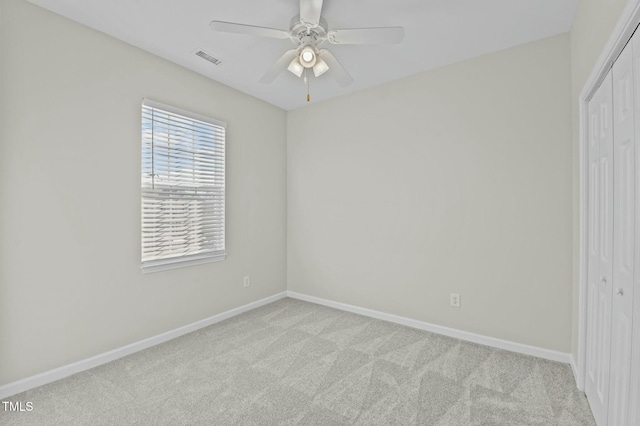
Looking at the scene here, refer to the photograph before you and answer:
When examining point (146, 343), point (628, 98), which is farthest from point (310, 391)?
point (628, 98)

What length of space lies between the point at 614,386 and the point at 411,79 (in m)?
2.84

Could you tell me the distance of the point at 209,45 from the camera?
2545 mm

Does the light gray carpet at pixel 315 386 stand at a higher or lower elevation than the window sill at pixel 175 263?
lower

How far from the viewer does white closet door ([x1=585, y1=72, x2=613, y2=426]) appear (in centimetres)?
154

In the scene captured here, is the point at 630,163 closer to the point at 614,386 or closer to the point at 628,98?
the point at 628,98

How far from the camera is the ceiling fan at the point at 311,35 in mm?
1791

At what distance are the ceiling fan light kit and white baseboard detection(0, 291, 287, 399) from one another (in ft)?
8.16

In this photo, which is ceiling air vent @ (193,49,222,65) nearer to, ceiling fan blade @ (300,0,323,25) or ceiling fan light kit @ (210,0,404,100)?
ceiling fan light kit @ (210,0,404,100)

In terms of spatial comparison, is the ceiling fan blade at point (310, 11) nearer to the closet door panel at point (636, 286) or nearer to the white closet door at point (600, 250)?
the closet door panel at point (636, 286)

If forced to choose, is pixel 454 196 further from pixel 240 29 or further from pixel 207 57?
pixel 207 57

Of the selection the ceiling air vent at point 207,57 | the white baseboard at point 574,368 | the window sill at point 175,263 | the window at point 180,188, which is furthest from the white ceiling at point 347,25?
the white baseboard at point 574,368

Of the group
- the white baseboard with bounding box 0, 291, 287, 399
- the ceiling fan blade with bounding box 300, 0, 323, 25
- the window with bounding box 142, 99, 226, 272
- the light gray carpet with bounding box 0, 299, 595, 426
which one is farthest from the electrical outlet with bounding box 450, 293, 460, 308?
the ceiling fan blade with bounding box 300, 0, 323, 25

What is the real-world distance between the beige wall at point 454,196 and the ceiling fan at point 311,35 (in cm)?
115

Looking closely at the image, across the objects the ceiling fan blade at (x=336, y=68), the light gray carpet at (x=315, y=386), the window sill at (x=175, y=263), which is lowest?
the light gray carpet at (x=315, y=386)
